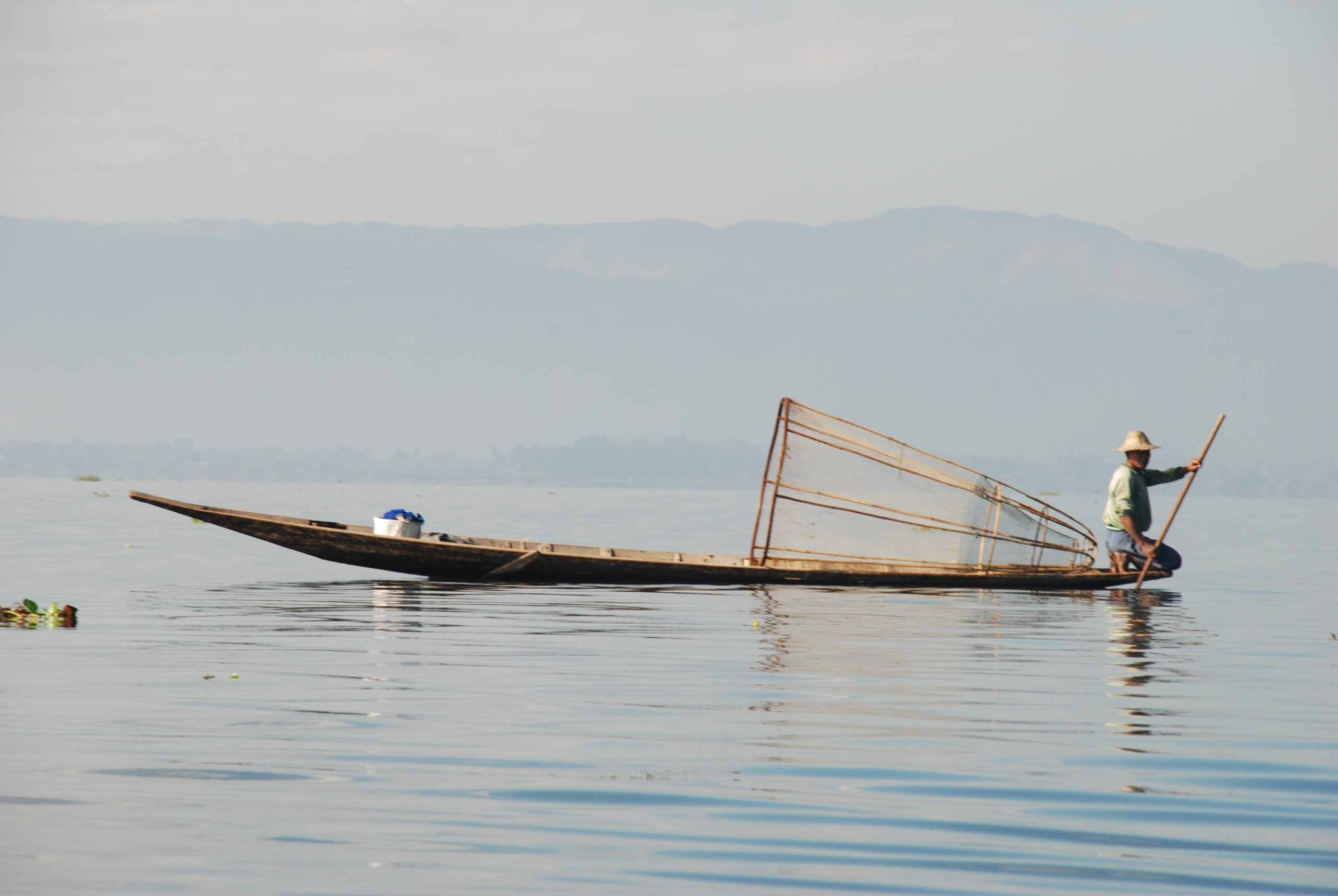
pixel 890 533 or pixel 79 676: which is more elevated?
pixel 890 533

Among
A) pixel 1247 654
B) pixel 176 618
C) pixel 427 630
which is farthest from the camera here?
pixel 176 618

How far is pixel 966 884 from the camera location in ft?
19.2

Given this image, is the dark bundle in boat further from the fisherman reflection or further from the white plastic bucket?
the fisherman reflection

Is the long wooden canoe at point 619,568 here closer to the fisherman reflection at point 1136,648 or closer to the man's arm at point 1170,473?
the fisherman reflection at point 1136,648

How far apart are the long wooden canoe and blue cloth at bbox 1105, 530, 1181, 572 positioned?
6.5 inches

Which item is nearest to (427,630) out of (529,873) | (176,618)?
(176,618)

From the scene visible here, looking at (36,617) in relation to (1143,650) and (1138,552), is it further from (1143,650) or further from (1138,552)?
(1138,552)

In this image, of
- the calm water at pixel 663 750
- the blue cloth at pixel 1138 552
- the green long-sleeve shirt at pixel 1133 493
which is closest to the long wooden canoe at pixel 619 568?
the blue cloth at pixel 1138 552

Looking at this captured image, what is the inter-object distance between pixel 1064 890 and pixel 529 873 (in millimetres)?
2262

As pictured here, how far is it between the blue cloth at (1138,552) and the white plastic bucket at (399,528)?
9621mm

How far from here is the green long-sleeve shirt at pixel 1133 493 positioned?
715 inches

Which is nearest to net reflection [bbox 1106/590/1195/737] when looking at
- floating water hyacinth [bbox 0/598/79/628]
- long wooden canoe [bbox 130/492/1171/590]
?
long wooden canoe [bbox 130/492/1171/590]

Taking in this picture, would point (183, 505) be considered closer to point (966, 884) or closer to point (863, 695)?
point (863, 695)

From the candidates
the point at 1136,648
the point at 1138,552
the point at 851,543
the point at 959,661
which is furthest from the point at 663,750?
the point at 1138,552
